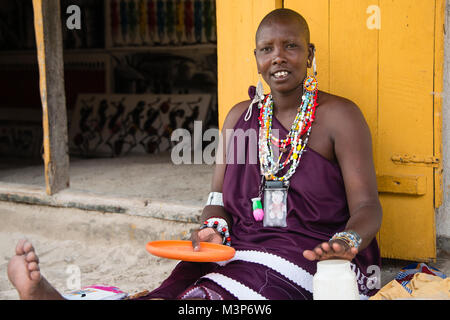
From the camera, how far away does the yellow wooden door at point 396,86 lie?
275cm

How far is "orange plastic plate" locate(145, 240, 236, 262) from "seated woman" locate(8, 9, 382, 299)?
0.20 feet

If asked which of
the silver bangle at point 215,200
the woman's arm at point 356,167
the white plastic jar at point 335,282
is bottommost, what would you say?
the white plastic jar at point 335,282

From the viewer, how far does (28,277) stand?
6.27 feet

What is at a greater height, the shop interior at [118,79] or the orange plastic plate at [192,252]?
the shop interior at [118,79]

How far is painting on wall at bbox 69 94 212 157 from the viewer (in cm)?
691

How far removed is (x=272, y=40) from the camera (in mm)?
2377

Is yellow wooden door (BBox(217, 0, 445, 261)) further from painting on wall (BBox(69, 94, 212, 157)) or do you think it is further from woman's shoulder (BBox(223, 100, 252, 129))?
painting on wall (BBox(69, 94, 212, 157))

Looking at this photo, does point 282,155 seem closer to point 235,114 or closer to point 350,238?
point 235,114

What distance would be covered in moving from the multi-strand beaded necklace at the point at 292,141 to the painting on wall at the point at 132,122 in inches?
173

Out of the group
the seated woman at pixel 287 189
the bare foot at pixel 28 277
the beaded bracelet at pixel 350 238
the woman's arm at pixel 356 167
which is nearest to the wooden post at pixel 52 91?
the seated woman at pixel 287 189

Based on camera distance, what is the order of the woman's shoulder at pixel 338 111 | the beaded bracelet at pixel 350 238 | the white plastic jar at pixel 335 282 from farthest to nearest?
the woman's shoulder at pixel 338 111, the beaded bracelet at pixel 350 238, the white plastic jar at pixel 335 282

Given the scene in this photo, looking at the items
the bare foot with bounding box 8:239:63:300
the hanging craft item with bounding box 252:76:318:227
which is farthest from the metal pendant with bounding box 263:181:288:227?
the bare foot with bounding box 8:239:63:300

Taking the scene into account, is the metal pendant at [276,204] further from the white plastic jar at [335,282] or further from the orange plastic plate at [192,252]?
the white plastic jar at [335,282]
